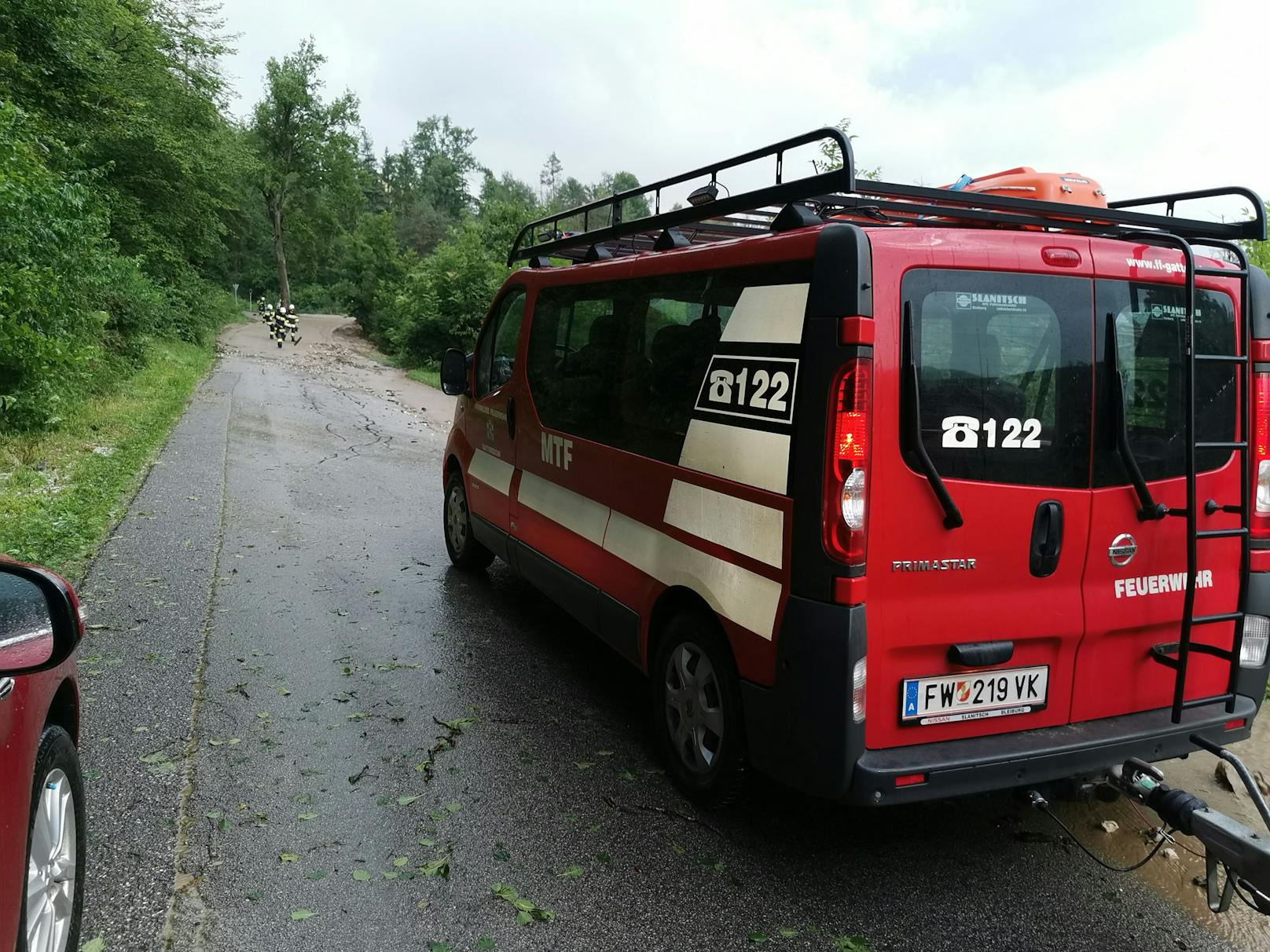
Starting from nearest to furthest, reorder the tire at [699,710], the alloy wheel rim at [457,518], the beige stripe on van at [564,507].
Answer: the tire at [699,710] → the beige stripe on van at [564,507] → the alloy wheel rim at [457,518]

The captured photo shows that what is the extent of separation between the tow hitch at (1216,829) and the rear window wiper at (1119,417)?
37.5 inches

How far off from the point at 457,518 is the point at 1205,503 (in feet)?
16.6

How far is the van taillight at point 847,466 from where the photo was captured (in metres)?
2.94

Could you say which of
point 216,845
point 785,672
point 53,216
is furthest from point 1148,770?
point 53,216

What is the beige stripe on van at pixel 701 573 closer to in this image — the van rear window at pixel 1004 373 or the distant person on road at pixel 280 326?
the van rear window at pixel 1004 373

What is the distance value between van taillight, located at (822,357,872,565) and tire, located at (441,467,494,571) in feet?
13.7

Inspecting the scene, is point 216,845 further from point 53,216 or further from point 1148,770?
point 53,216

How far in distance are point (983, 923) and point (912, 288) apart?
213 cm

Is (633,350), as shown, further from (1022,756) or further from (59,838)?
(59,838)

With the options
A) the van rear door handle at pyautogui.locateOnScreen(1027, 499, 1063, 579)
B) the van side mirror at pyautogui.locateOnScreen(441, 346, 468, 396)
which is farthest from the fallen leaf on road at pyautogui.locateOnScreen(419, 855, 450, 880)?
the van side mirror at pyautogui.locateOnScreen(441, 346, 468, 396)

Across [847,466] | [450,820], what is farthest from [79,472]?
[847,466]

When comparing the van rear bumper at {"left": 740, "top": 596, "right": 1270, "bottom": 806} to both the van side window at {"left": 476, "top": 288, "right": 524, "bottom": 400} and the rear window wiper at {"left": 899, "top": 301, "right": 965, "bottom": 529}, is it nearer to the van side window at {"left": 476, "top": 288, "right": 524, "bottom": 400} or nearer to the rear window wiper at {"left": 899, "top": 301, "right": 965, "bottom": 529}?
the rear window wiper at {"left": 899, "top": 301, "right": 965, "bottom": 529}

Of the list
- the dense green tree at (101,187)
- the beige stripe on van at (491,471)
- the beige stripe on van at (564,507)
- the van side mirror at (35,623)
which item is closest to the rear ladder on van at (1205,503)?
the beige stripe on van at (564,507)

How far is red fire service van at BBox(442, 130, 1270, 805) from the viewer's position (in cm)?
299
